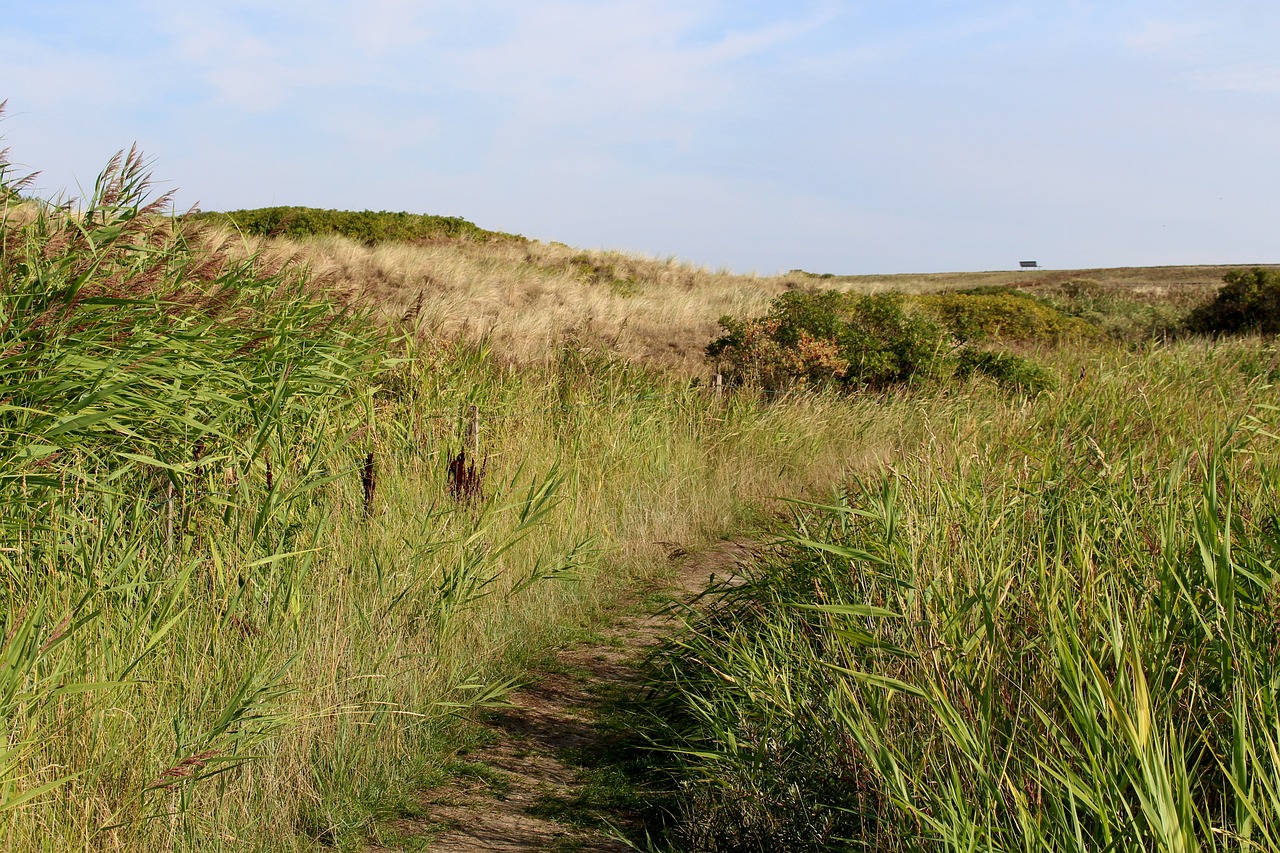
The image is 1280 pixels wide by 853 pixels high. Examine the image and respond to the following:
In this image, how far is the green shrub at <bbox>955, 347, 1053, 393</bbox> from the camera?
1132 cm

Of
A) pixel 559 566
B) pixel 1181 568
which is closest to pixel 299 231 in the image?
pixel 559 566

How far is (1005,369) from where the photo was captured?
39.8 feet

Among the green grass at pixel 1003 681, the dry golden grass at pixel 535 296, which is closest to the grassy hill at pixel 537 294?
the dry golden grass at pixel 535 296

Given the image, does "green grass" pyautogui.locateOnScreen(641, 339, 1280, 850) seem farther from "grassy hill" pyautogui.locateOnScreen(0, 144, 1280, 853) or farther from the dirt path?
the dirt path

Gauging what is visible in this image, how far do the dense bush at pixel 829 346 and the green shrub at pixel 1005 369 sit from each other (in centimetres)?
47

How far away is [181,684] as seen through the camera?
12.0 ft

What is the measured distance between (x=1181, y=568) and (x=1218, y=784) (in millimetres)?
668

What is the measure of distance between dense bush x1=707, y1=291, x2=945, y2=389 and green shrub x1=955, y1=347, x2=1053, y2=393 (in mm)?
471

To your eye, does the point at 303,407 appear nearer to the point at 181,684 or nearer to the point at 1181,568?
the point at 181,684

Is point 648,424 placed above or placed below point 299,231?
below

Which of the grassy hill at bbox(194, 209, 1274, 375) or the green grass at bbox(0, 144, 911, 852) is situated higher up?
the grassy hill at bbox(194, 209, 1274, 375)

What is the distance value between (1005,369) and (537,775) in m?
9.57

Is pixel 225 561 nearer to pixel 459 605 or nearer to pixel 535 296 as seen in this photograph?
pixel 459 605

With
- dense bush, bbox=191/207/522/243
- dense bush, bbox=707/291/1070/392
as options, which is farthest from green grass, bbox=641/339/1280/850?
dense bush, bbox=191/207/522/243
